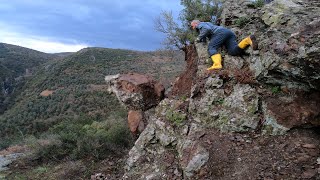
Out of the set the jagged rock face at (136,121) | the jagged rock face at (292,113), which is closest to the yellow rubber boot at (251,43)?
the jagged rock face at (292,113)

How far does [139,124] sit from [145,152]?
1.97 metres

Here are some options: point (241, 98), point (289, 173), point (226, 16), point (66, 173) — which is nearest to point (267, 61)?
point (241, 98)

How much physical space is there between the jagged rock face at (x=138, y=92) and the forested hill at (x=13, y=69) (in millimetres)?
36968

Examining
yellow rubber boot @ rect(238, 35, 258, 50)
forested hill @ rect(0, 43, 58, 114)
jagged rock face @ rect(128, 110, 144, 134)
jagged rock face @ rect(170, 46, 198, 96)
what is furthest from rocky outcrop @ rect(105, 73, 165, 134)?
forested hill @ rect(0, 43, 58, 114)

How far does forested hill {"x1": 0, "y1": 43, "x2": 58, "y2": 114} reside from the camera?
47.6m

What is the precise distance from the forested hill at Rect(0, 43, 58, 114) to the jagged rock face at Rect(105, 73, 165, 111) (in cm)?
3697

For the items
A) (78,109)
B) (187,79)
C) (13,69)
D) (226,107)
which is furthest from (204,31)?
(13,69)

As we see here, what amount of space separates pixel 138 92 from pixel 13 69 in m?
55.3

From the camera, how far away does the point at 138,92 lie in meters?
9.89

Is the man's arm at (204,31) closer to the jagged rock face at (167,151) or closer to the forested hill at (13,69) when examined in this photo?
the jagged rock face at (167,151)

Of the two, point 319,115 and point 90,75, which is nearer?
point 319,115

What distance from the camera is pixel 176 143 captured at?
6.59 meters

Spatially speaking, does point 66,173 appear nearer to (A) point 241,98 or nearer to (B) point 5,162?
(B) point 5,162

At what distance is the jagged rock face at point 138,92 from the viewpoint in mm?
9844
